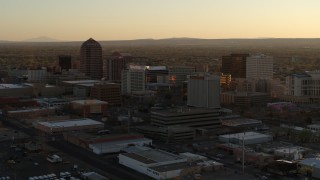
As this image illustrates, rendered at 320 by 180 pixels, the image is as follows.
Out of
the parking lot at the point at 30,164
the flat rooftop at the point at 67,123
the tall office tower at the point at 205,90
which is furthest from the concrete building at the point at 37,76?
the parking lot at the point at 30,164

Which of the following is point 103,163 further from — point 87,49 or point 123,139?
point 87,49

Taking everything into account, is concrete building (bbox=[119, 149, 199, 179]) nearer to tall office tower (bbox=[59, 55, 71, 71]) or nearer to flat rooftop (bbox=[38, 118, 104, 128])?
flat rooftop (bbox=[38, 118, 104, 128])

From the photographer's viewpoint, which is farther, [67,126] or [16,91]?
[16,91]

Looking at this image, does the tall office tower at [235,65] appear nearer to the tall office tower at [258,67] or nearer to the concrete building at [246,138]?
the tall office tower at [258,67]

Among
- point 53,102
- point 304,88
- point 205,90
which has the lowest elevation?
point 53,102

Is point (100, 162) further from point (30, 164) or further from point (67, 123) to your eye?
point (67, 123)

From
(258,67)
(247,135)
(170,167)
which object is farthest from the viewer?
(258,67)

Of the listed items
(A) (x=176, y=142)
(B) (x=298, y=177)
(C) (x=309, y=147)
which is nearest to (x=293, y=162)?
(B) (x=298, y=177)

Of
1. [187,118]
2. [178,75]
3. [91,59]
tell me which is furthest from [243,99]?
[91,59]
